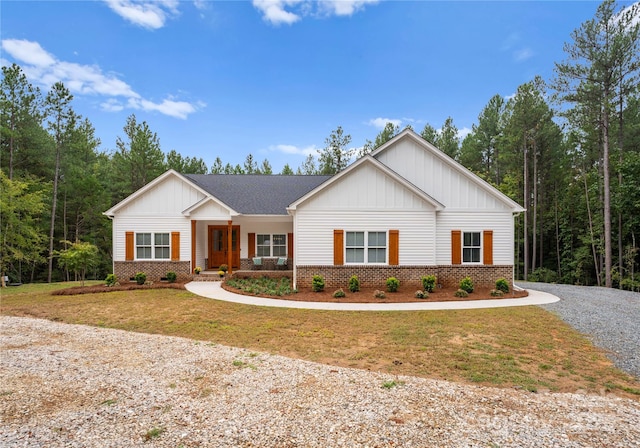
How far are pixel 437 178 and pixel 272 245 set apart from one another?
952 cm

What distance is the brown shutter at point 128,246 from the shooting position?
629 inches

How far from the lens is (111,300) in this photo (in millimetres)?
11734

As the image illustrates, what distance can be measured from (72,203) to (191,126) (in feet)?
38.5

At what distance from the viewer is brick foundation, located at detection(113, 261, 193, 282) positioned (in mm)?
15945

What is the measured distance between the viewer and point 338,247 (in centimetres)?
1323

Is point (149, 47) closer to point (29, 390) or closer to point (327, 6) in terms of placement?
point (327, 6)

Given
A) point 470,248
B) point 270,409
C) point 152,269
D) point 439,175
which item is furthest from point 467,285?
point 152,269

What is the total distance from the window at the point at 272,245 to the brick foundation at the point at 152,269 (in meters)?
3.88

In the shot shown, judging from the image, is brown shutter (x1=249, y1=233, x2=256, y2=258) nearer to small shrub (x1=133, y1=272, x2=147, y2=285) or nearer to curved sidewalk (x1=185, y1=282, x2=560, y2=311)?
curved sidewalk (x1=185, y1=282, x2=560, y2=311)

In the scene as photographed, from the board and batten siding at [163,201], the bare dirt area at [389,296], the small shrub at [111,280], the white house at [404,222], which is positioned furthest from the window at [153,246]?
the white house at [404,222]

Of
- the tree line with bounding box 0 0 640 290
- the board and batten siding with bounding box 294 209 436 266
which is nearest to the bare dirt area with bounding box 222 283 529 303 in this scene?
the board and batten siding with bounding box 294 209 436 266

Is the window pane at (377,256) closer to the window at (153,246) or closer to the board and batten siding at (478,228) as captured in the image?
the board and batten siding at (478,228)

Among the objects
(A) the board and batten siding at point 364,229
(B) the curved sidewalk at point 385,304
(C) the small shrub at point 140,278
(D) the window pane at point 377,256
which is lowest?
(B) the curved sidewalk at point 385,304

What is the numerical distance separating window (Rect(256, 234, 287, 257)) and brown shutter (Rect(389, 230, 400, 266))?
6707 millimetres
